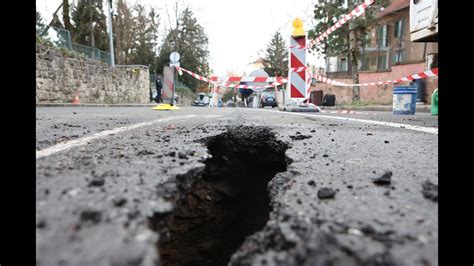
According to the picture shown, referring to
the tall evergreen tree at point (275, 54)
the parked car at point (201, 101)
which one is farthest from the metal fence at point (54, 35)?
the tall evergreen tree at point (275, 54)

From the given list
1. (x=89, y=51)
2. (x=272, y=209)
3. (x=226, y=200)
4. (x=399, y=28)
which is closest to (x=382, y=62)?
(x=399, y=28)

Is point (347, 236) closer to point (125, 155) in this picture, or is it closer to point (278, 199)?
point (278, 199)

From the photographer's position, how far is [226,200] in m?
2.52

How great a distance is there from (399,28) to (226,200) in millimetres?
30692

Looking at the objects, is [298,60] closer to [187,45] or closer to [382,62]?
[382,62]

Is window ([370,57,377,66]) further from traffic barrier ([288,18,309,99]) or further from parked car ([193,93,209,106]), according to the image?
traffic barrier ([288,18,309,99])

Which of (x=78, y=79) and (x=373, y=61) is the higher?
(x=373, y=61)

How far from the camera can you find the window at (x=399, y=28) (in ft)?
89.9

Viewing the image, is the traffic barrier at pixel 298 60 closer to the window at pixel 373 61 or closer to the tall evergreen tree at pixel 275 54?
the window at pixel 373 61
